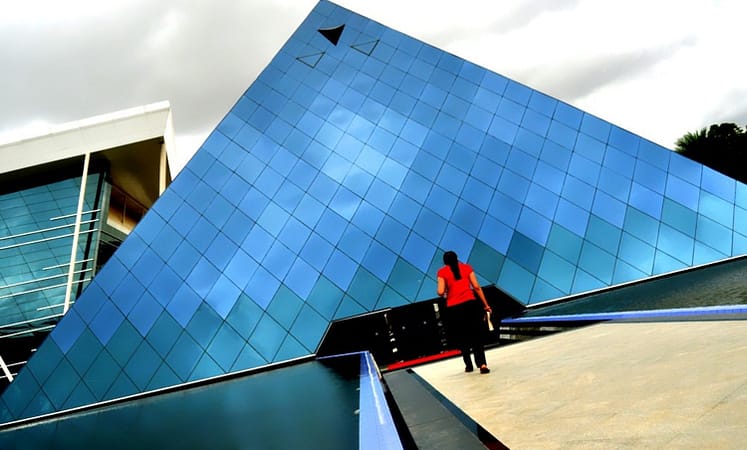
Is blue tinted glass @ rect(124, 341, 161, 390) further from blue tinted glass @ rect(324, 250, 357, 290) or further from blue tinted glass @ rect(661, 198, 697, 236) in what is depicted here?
blue tinted glass @ rect(661, 198, 697, 236)

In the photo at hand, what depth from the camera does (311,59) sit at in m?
17.6

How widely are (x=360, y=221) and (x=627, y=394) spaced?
11.2 m

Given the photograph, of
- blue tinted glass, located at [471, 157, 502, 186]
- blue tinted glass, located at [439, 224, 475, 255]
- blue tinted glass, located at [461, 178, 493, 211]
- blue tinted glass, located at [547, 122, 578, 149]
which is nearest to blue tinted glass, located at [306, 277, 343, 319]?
blue tinted glass, located at [439, 224, 475, 255]

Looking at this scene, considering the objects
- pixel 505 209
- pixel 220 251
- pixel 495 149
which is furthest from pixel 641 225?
pixel 220 251

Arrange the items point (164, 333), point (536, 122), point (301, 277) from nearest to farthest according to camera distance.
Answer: point (164, 333)
point (301, 277)
point (536, 122)

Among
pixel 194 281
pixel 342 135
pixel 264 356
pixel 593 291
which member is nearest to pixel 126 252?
pixel 194 281

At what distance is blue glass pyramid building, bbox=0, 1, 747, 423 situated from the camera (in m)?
11.6

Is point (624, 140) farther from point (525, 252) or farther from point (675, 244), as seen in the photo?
point (525, 252)

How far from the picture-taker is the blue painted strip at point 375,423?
8.44 ft

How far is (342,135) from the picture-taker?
1534cm

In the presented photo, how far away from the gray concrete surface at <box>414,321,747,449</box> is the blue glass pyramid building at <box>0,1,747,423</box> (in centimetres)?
829

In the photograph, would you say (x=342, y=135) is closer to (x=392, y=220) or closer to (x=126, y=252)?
(x=392, y=220)

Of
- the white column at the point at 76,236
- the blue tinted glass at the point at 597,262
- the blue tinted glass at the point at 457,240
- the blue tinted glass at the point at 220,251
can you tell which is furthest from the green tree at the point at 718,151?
the white column at the point at 76,236

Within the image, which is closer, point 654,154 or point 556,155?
point 556,155
